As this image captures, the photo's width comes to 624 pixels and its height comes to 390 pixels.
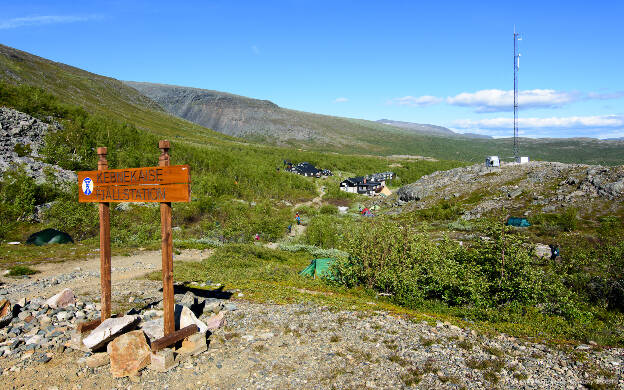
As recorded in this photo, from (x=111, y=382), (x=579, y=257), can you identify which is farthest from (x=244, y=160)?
(x=111, y=382)

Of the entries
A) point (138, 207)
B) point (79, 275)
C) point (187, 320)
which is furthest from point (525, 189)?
point (187, 320)

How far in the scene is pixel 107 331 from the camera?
709cm

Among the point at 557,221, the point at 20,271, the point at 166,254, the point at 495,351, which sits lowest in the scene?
the point at 557,221

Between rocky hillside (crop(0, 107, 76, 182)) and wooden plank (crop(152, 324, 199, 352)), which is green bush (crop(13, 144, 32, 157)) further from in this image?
wooden plank (crop(152, 324, 199, 352))

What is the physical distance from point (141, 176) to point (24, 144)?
43.3 metres

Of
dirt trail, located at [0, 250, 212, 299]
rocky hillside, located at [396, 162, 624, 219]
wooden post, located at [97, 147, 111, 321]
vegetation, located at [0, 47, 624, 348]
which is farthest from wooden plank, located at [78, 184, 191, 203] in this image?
rocky hillside, located at [396, 162, 624, 219]

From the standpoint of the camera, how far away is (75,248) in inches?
814

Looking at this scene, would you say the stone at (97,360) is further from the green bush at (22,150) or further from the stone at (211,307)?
the green bush at (22,150)

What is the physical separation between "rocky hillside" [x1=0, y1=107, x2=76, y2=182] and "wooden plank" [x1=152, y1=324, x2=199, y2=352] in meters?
34.2

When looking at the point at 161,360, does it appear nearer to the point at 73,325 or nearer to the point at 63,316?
the point at 73,325

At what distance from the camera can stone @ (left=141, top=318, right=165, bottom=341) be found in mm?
7516

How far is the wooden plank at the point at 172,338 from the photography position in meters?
6.88

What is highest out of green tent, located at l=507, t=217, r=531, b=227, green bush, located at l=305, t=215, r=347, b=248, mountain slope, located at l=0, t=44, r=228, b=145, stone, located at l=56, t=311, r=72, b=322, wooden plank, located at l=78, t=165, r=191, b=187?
mountain slope, located at l=0, t=44, r=228, b=145

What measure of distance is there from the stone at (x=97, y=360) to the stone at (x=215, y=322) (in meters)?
2.25
